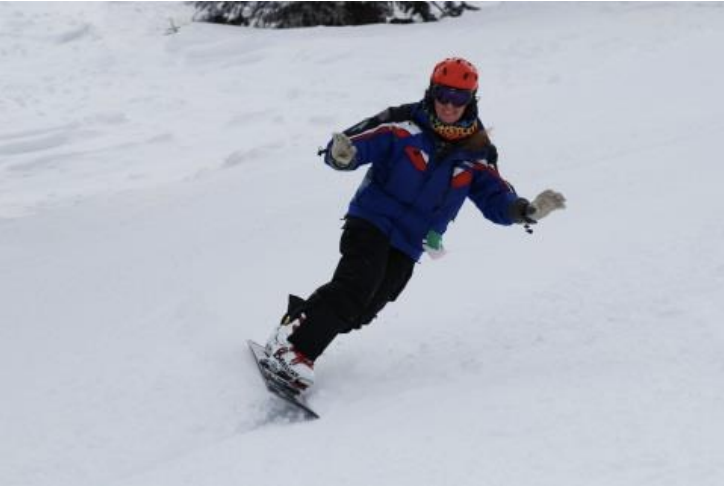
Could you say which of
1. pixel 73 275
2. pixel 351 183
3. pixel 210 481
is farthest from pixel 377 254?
pixel 351 183

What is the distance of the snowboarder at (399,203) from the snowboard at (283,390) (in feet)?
0.12

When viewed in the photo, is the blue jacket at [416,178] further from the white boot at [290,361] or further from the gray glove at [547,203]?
the white boot at [290,361]

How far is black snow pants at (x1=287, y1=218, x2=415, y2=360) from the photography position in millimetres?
3820

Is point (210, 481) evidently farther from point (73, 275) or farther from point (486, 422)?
point (73, 275)

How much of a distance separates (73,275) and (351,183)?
2281 mm

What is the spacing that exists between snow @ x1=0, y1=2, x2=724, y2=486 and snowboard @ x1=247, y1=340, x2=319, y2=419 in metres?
0.08

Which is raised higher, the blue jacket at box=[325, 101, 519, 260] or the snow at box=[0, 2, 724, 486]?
the blue jacket at box=[325, 101, 519, 260]

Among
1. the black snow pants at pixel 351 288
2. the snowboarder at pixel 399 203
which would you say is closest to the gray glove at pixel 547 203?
the snowboarder at pixel 399 203

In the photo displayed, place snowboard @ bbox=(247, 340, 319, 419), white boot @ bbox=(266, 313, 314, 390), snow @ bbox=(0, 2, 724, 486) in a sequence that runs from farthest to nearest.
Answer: white boot @ bbox=(266, 313, 314, 390) → snowboard @ bbox=(247, 340, 319, 419) → snow @ bbox=(0, 2, 724, 486)

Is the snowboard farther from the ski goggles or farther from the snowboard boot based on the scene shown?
the ski goggles

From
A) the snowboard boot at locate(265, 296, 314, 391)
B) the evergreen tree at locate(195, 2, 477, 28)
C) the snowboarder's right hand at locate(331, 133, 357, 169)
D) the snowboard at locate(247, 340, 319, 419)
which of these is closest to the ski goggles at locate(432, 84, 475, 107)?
the snowboarder's right hand at locate(331, 133, 357, 169)

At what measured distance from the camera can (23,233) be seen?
597 cm

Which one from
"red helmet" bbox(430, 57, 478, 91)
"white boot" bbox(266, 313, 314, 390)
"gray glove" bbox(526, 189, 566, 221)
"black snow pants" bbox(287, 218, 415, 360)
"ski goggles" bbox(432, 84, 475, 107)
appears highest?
"red helmet" bbox(430, 57, 478, 91)

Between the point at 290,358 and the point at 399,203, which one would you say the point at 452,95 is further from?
the point at 290,358
